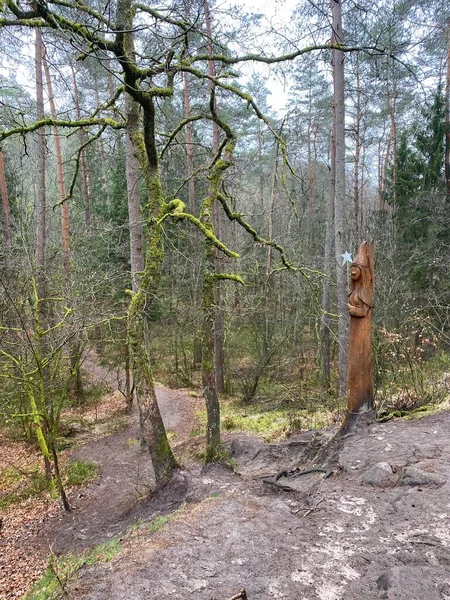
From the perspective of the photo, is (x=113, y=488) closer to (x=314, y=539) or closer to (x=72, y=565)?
(x=72, y=565)

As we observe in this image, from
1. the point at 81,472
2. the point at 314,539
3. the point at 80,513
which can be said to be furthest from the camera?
the point at 81,472

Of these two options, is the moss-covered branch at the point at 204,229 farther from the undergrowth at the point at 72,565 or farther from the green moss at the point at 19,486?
the green moss at the point at 19,486

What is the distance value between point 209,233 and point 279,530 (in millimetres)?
3564

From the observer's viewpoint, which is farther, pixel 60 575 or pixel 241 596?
pixel 60 575

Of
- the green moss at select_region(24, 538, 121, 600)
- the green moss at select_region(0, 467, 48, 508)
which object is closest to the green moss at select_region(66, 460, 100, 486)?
the green moss at select_region(0, 467, 48, 508)

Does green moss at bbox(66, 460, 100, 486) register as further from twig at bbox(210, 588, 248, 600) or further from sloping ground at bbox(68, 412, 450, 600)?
twig at bbox(210, 588, 248, 600)

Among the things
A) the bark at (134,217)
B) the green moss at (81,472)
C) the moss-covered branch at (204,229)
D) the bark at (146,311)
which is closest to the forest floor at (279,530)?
the bark at (146,311)

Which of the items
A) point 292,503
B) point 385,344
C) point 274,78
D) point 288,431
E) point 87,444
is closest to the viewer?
point 292,503

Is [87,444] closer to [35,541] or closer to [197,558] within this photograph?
[35,541]

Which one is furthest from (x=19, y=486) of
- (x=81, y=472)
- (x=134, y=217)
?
(x=134, y=217)

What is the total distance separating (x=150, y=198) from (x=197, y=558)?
4.27m

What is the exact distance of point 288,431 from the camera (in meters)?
7.71

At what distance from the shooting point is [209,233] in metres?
5.52

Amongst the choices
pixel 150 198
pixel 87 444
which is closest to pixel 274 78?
pixel 150 198
